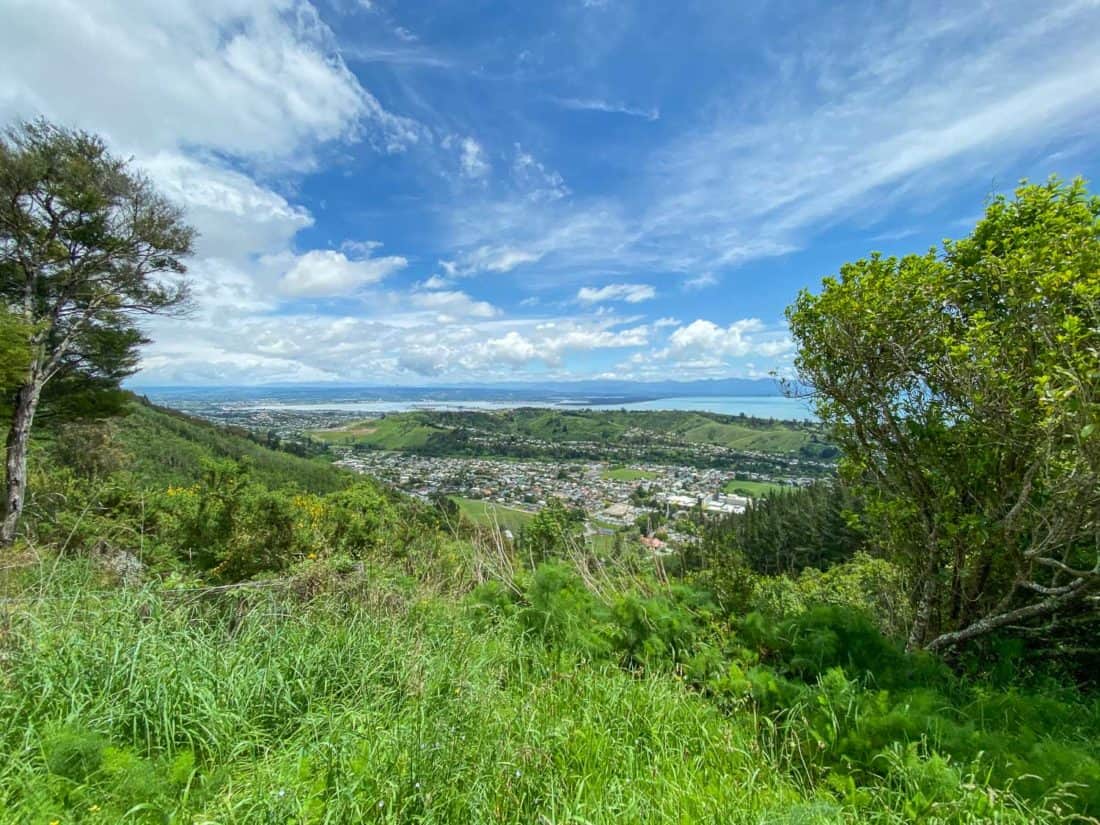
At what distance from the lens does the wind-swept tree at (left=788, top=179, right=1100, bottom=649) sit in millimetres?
2818

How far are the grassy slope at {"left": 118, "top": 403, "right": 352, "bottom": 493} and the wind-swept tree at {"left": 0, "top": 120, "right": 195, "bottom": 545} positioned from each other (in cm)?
1087

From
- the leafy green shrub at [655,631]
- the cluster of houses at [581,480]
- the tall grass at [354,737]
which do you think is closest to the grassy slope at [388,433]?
the cluster of houses at [581,480]

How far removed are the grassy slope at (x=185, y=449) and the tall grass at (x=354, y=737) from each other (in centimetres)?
1997

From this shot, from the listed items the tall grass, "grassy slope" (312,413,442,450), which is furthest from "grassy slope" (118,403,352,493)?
"grassy slope" (312,413,442,450)

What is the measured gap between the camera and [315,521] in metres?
7.39

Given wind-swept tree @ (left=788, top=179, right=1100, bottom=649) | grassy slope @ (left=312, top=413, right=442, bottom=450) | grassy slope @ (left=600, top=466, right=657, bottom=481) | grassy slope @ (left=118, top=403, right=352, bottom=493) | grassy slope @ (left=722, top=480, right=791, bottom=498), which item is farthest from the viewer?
grassy slope @ (left=312, top=413, right=442, bottom=450)

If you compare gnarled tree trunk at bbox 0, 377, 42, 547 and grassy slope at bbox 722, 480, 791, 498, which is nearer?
gnarled tree trunk at bbox 0, 377, 42, 547

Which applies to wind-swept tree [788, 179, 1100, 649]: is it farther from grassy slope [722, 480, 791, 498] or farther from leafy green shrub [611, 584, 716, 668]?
grassy slope [722, 480, 791, 498]

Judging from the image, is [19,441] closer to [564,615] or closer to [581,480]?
[564,615]

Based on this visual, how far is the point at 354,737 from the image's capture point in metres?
2.10

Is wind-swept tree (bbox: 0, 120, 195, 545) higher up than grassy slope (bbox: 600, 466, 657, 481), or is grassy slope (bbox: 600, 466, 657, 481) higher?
wind-swept tree (bbox: 0, 120, 195, 545)

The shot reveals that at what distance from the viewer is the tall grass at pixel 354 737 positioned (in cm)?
175

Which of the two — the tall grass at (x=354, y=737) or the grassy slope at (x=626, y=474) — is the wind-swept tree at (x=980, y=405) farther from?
the grassy slope at (x=626, y=474)

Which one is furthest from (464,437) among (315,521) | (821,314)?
(821,314)
